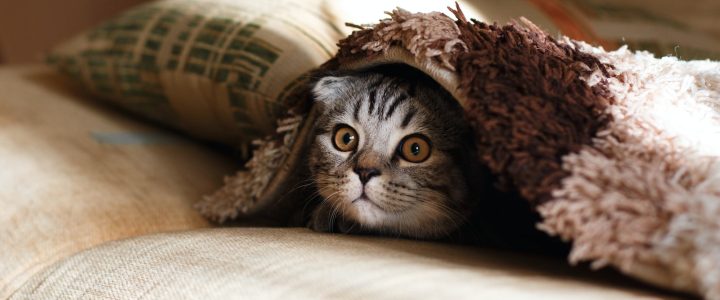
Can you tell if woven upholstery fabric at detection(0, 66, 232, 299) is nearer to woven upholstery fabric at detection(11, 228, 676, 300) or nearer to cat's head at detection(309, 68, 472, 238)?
woven upholstery fabric at detection(11, 228, 676, 300)

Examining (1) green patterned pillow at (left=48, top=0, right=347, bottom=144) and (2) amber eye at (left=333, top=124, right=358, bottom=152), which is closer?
(2) amber eye at (left=333, top=124, right=358, bottom=152)

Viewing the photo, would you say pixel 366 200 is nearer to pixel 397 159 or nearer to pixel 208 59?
pixel 397 159

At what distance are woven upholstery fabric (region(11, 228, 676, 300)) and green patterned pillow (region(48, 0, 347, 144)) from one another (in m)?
0.27

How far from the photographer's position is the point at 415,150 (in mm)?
844

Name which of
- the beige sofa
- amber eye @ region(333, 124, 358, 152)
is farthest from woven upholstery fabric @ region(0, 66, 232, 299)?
amber eye @ region(333, 124, 358, 152)

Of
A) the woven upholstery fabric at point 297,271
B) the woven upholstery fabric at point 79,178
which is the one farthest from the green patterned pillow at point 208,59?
the woven upholstery fabric at point 297,271

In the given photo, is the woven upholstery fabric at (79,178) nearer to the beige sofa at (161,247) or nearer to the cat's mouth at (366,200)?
the beige sofa at (161,247)

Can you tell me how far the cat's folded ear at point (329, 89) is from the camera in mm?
880

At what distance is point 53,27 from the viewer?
2.67m

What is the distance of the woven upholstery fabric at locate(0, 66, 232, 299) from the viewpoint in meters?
0.90

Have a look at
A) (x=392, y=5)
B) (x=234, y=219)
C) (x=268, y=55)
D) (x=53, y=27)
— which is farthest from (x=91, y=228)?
(x=53, y=27)

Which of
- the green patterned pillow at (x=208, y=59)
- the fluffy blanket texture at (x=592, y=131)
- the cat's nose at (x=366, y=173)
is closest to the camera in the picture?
the fluffy blanket texture at (x=592, y=131)

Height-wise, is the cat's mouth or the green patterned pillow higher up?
the green patterned pillow

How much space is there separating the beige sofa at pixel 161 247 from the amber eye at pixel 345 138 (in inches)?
4.8
